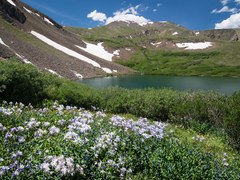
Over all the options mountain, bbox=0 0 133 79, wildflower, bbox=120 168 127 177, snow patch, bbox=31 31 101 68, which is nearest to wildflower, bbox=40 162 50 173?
wildflower, bbox=120 168 127 177

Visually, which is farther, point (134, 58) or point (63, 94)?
point (134, 58)

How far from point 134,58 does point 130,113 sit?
178 metres

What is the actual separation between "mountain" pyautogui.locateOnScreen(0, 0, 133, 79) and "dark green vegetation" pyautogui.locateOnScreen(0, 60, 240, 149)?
54.6 metres

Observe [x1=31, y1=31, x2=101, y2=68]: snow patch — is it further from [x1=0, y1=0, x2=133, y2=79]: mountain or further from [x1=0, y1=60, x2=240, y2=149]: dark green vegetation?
[x1=0, y1=60, x2=240, y2=149]: dark green vegetation

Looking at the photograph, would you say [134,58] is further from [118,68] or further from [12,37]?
[12,37]

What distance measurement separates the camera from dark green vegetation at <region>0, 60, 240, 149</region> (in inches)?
727

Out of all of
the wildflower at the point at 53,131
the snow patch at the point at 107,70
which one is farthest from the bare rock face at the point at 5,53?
the wildflower at the point at 53,131

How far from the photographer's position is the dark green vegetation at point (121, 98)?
18.5 m

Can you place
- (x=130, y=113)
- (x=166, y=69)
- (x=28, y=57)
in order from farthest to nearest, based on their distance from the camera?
(x=166, y=69), (x=28, y=57), (x=130, y=113)

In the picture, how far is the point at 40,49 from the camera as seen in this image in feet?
333

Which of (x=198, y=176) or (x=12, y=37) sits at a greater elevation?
(x=12, y=37)

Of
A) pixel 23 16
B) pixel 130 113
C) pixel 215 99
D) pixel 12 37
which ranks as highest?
pixel 23 16

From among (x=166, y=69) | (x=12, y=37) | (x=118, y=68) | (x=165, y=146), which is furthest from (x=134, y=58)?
(x=165, y=146)

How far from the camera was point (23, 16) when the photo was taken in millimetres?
126500
